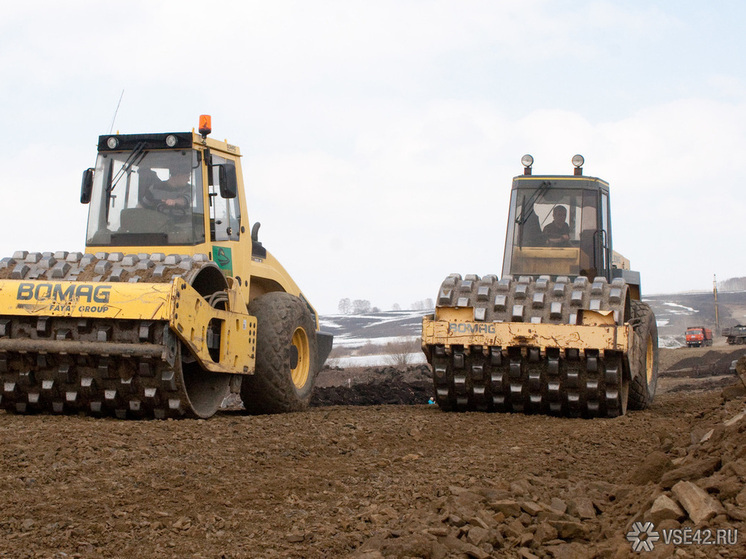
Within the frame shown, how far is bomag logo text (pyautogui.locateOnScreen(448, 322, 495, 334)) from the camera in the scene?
29.2 feet

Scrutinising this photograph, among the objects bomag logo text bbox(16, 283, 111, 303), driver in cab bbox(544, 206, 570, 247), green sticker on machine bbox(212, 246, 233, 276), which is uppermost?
driver in cab bbox(544, 206, 570, 247)

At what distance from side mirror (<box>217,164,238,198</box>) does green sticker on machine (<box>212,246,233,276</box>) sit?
62 centimetres

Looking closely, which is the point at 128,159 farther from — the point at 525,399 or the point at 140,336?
the point at 525,399

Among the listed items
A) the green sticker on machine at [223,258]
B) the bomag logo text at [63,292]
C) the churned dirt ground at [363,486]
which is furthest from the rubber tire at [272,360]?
the bomag logo text at [63,292]

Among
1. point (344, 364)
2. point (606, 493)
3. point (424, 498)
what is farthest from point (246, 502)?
point (344, 364)

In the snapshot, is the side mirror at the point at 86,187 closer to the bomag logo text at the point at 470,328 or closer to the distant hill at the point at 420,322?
the bomag logo text at the point at 470,328

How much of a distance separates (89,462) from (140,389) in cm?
189

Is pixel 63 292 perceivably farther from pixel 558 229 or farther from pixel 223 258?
pixel 558 229

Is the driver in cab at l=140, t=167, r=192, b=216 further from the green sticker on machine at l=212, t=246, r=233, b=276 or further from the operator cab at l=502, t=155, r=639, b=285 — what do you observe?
the operator cab at l=502, t=155, r=639, b=285

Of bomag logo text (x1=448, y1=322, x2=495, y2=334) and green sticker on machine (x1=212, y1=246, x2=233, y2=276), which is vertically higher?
green sticker on machine (x1=212, y1=246, x2=233, y2=276)

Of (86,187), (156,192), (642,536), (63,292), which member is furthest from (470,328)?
(642,536)

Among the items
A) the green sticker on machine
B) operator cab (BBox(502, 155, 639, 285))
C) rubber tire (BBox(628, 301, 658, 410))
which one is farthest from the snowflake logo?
operator cab (BBox(502, 155, 639, 285))

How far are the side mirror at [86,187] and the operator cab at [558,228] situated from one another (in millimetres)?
5059

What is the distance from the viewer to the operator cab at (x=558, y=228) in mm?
11211
